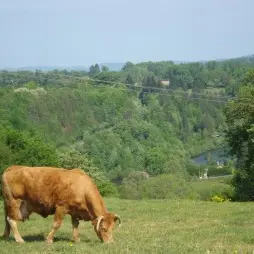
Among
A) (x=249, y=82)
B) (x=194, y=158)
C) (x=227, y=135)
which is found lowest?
(x=194, y=158)

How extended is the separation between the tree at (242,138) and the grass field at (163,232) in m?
20.4

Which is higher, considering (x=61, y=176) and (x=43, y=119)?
(x=61, y=176)

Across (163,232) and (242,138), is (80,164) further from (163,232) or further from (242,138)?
(163,232)

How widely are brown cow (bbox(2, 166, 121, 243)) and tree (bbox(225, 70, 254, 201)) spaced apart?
29887mm

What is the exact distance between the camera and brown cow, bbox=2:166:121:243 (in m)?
14.2

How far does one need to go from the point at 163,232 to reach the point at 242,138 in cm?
3104

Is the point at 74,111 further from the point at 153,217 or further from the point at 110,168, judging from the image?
the point at 153,217

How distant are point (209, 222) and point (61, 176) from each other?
230 inches

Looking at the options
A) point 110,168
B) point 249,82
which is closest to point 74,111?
point 110,168

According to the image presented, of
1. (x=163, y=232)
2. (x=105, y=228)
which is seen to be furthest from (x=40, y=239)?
(x=163, y=232)

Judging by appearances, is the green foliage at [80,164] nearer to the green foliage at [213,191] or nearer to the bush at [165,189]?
the bush at [165,189]

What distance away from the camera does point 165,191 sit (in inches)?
2739

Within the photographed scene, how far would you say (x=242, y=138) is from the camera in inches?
1811

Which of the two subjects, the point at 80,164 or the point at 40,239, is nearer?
the point at 40,239
